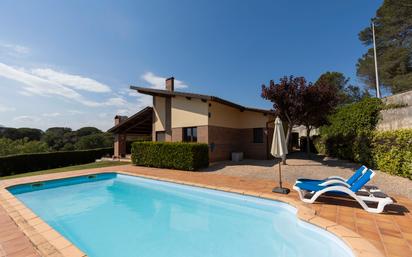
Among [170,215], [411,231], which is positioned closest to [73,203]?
[170,215]

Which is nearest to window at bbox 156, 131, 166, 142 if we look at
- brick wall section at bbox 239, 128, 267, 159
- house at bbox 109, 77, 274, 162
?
house at bbox 109, 77, 274, 162

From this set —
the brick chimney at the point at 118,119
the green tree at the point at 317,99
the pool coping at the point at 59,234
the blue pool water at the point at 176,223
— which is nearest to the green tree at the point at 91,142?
the brick chimney at the point at 118,119

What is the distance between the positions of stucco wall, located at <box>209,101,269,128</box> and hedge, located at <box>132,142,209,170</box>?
3.26 meters

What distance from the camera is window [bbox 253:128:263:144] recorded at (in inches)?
707

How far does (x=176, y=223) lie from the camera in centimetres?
647

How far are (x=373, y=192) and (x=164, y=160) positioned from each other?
12221 mm

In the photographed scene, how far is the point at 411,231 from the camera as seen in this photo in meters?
4.47

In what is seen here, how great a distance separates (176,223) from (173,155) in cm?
822

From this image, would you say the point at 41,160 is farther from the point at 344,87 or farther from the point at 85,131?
the point at 344,87

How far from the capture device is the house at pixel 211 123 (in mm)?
16484

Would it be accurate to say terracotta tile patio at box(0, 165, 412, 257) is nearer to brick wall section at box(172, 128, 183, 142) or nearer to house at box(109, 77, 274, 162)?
house at box(109, 77, 274, 162)

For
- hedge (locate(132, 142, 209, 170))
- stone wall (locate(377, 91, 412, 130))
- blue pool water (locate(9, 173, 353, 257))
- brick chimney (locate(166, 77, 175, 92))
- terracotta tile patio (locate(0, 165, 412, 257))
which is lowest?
blue pool water (locate(9, 173, 353, 257))

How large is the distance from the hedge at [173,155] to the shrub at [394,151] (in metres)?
10.0

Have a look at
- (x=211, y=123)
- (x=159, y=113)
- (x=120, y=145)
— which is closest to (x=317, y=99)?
(x=211, y=123)
